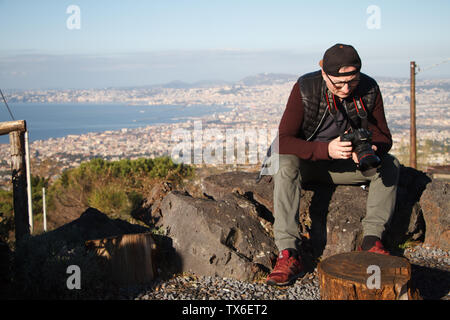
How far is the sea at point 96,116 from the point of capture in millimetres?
17500

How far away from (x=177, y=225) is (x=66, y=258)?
1108mm

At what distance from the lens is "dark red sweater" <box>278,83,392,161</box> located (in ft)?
12.5

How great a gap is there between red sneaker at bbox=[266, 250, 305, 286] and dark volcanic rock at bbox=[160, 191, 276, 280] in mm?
218

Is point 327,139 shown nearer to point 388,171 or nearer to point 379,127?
point 379,127

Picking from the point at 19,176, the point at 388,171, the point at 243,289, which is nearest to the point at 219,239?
the point at 243,289

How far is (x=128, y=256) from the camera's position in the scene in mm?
3650

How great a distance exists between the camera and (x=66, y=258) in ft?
10.8

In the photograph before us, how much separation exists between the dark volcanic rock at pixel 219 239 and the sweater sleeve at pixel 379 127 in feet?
4.43

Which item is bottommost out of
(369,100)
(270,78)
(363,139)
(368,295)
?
(368,295)

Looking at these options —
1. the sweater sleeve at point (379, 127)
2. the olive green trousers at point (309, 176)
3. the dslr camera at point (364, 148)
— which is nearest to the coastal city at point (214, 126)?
the olive green trousers at point (309, 176)

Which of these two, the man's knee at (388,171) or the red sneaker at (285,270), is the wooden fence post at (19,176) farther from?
the man's knee at (388,171)
